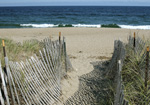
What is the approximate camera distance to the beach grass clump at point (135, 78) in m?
3.34

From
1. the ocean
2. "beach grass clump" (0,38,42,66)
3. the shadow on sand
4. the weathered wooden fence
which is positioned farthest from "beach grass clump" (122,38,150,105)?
the ocean

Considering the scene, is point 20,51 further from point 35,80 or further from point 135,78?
point 135,78

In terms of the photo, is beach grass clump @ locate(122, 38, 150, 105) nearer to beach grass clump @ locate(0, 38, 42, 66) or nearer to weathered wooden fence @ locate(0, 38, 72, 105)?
weathered wooden fence @ locate(0, 38, 72, 105)

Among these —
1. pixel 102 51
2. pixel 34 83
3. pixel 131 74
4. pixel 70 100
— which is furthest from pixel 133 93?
pixel 102 51

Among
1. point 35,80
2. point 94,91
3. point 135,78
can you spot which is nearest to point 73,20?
point 94,91

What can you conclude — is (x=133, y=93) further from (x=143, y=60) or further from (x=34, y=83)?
(x=34, y=83)

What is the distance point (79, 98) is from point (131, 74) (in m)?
1.29

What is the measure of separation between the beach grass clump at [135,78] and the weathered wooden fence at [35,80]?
5.20ft

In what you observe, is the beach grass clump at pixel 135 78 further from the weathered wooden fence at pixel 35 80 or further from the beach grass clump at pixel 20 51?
the beach grass clump at pixel 20 51

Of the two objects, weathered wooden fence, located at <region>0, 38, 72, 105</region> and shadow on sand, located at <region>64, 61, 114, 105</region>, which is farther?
shadow on sand, located at <region>64, 61, 114, 105</region>

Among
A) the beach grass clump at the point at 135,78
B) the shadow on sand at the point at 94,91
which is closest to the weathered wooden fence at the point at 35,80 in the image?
the shadow on sand at the point at 94,91

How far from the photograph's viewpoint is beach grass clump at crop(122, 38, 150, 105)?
3339mm

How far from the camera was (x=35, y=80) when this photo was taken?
13.2 feet

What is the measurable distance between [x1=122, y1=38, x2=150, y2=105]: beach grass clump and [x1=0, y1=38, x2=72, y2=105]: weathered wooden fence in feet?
5.20
